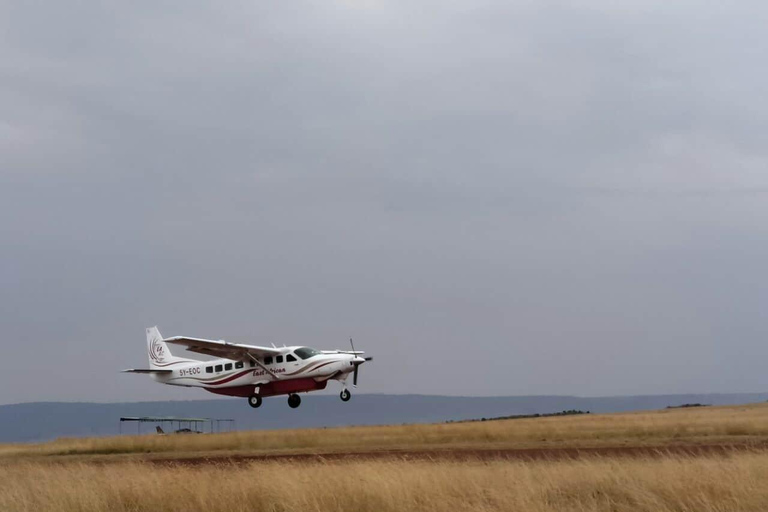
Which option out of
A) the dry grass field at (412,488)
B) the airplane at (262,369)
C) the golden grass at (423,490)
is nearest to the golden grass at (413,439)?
the airplane at (262,369)

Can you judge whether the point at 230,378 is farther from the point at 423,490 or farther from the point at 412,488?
the point at 423,490

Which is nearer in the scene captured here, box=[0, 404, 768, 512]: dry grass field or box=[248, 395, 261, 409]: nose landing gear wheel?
box=[0, 404, 768, 512]: dry grass field

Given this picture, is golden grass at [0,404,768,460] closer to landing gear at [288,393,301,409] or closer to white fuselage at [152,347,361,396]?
white fuselage at [152,347,361,396]

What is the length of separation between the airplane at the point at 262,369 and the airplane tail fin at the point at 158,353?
8.86 feet

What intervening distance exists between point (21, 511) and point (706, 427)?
30.6 m

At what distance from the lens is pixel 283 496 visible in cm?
1723

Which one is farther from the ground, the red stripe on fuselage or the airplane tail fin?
the airplane tail fin

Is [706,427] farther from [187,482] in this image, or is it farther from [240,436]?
[187,482]

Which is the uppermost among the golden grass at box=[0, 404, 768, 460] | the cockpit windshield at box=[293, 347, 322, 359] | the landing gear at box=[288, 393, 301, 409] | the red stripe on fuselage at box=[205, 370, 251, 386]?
the cockpit windshield at box=[293, 347, 322, 359]

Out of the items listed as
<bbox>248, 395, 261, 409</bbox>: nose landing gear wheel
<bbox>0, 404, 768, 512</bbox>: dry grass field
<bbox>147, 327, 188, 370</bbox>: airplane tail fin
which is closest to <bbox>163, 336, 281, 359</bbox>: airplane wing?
<bbox>248, 395, 261, 409</bbox>: nose landing gear wheel

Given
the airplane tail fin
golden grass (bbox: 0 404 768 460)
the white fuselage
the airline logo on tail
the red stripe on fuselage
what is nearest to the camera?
golden grass (bbox: 0 404 768 460)

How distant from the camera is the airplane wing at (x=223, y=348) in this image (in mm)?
53844

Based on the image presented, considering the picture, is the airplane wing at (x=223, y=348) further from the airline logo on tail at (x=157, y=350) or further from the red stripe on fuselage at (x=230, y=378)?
the airline logo on tail at (x=157, y=350)

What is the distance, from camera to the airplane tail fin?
208ft
